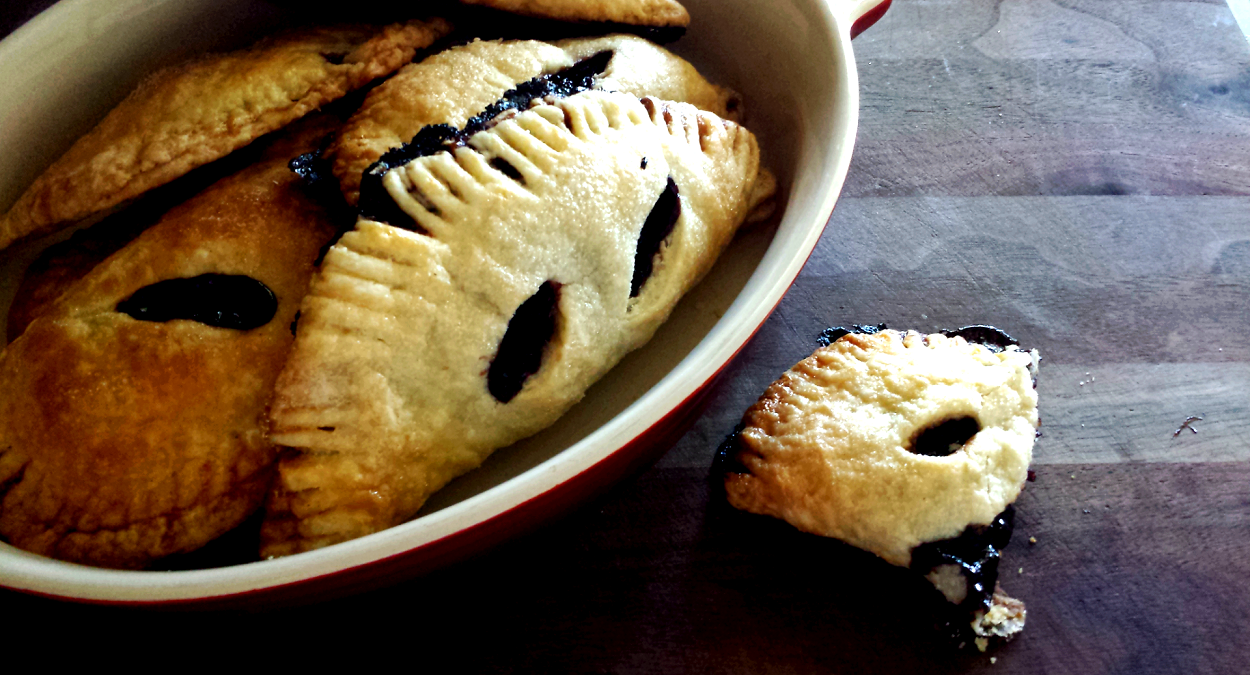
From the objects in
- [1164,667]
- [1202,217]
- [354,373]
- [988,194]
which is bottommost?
[1164,667]

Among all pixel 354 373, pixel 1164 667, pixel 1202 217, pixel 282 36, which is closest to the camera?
pixel 354 373

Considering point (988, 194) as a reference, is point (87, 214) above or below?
above

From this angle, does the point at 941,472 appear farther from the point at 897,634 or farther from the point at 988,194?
the point at 988,194

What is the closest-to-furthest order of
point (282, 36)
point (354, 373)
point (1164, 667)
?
point (354, 373) → point (1164, 667) → point (282, 36)

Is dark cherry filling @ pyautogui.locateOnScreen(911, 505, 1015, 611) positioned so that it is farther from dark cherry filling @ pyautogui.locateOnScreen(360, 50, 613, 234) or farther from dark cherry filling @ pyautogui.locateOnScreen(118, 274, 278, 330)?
dark cherry filling @ pyautogui.locateOnScreen(118, 274, 278, 330)

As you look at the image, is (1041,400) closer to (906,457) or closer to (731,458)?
(906,457)

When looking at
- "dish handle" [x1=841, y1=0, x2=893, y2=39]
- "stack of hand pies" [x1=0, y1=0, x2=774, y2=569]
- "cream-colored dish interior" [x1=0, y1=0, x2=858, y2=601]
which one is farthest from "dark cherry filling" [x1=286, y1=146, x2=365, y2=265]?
"dish handle" [x1=841, y1=0, x2=893, y2=39]

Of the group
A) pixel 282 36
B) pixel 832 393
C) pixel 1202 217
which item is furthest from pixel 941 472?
pixel 282 36
